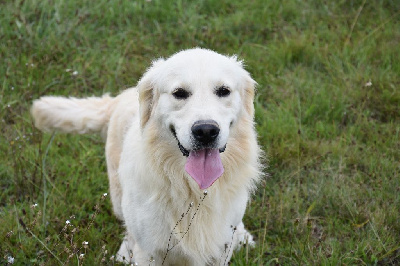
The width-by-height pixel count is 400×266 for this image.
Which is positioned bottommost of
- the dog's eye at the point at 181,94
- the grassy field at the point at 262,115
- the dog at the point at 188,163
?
the grassy field at the point at 262,115

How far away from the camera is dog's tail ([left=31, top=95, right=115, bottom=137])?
13.4 feet

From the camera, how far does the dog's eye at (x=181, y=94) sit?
118 inches

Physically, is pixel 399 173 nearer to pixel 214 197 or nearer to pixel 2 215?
pixel 214 197

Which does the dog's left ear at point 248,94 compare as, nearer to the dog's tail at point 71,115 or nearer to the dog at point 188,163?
the dog at point 188,163

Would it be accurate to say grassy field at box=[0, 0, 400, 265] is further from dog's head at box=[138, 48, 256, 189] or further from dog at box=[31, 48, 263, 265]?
dog's head at box=[138, 48, 256, 189]

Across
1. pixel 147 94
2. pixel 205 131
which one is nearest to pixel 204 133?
pixel 205 131

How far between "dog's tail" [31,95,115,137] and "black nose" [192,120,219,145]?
1496 millimetres

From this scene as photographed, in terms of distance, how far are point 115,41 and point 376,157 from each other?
2.97m

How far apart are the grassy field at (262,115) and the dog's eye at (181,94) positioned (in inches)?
31.5

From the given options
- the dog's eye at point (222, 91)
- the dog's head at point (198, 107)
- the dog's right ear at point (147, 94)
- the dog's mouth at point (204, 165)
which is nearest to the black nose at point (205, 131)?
the dog's head at point (198, 107)

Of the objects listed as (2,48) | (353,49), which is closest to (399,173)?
(353,49)

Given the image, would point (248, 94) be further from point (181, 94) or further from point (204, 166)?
point (204, 166)

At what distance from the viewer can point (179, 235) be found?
3105mm

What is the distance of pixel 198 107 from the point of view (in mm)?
2855
